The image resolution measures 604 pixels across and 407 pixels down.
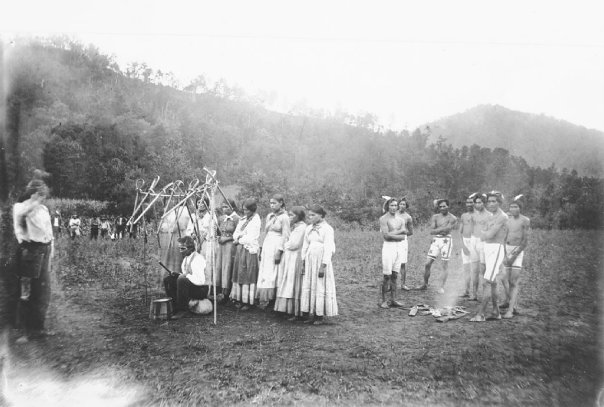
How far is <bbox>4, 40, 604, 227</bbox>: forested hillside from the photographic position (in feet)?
35.3

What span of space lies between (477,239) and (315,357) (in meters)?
4.12

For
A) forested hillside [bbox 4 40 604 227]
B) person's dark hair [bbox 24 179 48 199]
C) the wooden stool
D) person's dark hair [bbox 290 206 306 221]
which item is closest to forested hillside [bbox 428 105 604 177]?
forested hillside [bbox 4 40 604 227]

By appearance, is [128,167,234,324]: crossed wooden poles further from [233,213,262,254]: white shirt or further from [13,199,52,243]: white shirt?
[13,199,52,243]: white shirt

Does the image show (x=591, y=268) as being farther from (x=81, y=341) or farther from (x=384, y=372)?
(x=81, y=341)

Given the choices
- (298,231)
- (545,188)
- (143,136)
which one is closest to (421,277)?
(298,231)

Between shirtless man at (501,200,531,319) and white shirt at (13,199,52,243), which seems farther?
shirtless man at (501,200,531,319)

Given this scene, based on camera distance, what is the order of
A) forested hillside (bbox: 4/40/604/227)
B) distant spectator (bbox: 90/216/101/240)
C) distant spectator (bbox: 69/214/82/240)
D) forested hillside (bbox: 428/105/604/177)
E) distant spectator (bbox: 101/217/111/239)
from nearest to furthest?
forested hillside (bbox: 428/105/604/177) → forested hillside (bbox: 4/40/604/227) → distant spectator (bbox: 69/214/82/240) → distant spectator (bbox: 90/216/101/240) → distant spectator (bbox: 101/217/111/239)

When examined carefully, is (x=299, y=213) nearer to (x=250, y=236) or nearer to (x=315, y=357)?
(x=250, y=236)

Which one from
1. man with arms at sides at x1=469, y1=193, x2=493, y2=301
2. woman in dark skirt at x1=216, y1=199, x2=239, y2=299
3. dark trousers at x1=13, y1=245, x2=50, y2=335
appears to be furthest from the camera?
woman in dark skirt at x1=216, y1=199, x2=239, y2=299

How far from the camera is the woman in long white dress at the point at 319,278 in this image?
220 inches

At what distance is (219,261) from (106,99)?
2621 centimetres

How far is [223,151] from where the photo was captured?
94.2 ft

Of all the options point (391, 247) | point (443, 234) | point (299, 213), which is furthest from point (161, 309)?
point (443, 234)

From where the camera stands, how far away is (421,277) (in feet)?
31.3
